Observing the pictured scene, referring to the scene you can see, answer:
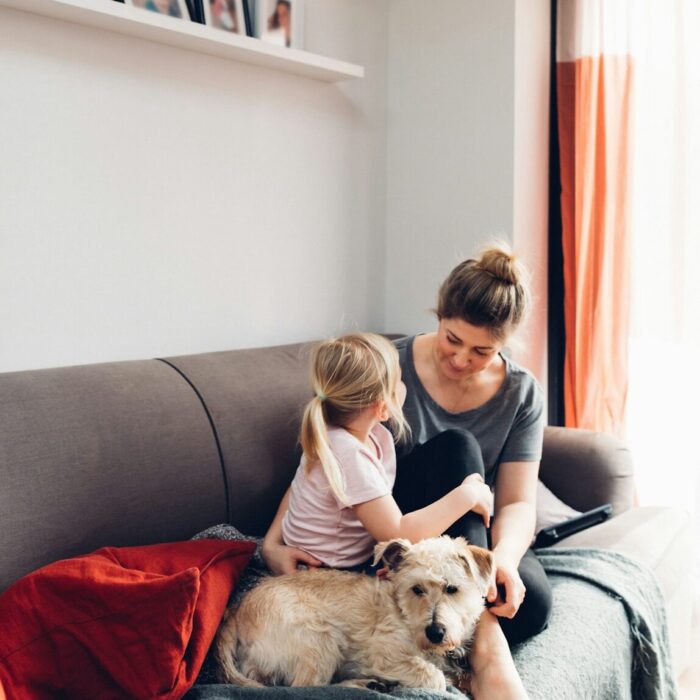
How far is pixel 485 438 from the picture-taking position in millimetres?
2068

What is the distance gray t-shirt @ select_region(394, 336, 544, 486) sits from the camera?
81.0 inches

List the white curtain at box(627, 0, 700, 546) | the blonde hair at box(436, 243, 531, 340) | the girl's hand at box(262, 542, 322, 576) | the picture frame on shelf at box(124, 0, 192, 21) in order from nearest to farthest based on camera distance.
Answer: the girl's hand at box(262, 542, 322, 576) < the blonde hair at box(436, 243, 531, 340) < the picture frame on shelf at box(124, 0, 192, 21) < the white curtain at box(627, 0, 700, 546)

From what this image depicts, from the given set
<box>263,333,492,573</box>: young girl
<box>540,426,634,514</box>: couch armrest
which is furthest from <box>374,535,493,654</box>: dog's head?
<box>540,426,634,514</box>: couch armrest

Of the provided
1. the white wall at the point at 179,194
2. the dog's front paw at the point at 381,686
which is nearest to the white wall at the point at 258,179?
the white wall at the point at 179,194

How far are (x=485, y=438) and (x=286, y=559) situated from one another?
1.97 ft

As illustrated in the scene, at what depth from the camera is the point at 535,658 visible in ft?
5.41

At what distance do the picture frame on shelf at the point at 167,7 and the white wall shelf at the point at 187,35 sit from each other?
0.05 metres

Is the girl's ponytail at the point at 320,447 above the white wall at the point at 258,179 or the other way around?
the other way around

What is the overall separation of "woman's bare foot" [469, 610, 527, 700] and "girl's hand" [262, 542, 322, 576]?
1.15ft

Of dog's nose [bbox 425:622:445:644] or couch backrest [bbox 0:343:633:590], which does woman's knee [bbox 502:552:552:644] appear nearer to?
dog's nose [bbox 425:622:445:644]

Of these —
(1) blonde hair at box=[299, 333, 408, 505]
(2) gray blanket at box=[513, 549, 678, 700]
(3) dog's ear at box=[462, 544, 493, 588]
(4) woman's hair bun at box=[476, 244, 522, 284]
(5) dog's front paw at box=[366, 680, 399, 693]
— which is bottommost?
(2) gray blanket at box=[513, 549, 678, 700]

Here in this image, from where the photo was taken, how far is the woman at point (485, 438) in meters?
1.64

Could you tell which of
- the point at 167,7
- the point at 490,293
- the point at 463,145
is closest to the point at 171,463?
the point at 490,293

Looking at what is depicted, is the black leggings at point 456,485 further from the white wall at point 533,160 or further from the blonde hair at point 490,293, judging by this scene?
the white wall at point 533,160
